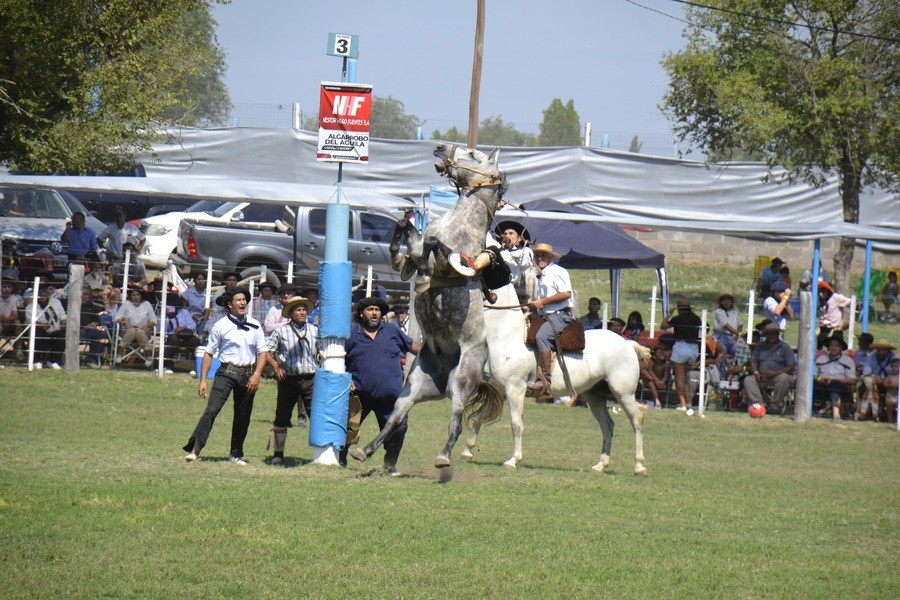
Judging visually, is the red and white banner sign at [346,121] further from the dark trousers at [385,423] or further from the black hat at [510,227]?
the dark trousers at [385,423]

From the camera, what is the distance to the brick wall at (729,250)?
36562mm

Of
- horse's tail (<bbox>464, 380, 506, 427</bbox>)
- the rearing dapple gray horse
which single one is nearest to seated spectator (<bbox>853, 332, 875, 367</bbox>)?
horse's tail (<bbox>464, 380, 506, 427</bbox>)

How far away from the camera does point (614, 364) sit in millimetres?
13680

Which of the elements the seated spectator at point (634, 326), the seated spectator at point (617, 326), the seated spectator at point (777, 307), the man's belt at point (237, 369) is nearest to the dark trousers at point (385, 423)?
the man's belt at point (237, 369)

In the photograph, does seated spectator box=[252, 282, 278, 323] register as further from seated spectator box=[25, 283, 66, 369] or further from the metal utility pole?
the metal utility pole

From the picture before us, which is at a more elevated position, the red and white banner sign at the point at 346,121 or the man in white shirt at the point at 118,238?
the red and white banner sign at the point at 346,121

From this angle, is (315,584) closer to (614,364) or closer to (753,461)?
(614,364)

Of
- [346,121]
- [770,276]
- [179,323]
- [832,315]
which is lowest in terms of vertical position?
[179,323]

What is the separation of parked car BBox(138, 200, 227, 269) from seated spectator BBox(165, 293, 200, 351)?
5683mm

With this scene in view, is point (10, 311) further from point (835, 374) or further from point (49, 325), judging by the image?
point (835, 374)

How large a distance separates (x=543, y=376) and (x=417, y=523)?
4984mm

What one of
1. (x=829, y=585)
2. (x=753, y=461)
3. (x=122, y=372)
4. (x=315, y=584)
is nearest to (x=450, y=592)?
(x=315, y=584)

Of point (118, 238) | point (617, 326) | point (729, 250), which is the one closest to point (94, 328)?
point (118, 238)

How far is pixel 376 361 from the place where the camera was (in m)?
11.6
